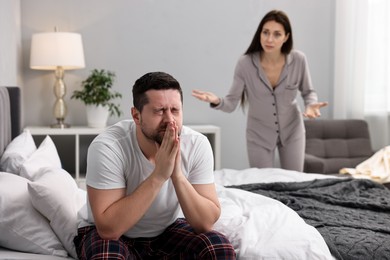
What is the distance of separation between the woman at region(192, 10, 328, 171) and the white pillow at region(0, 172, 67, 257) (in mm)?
1867

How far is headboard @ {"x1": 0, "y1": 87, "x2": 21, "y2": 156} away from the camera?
2.96 metres

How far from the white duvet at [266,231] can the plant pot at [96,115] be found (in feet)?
8.18

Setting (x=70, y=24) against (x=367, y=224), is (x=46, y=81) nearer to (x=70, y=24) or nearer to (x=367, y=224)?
(x=70, y=24)

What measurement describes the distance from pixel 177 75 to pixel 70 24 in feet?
3.30

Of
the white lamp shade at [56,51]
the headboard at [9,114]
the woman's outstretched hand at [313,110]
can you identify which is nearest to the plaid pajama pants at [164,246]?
the headboard at [9,114]

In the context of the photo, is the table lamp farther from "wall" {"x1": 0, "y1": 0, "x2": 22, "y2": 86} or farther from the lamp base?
"wall" {"x1": 0, "y1": 0, "x2": 22, "y2": 86}

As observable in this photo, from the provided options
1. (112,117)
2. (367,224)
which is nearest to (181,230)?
(367,224)

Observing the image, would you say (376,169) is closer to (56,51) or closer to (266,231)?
(266,231)

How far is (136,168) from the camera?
197 centimetres

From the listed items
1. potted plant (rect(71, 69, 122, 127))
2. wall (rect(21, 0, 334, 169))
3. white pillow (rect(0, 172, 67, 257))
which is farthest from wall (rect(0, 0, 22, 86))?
white pillow (rect(0, 172, 67, 257))

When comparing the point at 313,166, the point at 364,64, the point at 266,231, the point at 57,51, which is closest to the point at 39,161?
the point at 266,231

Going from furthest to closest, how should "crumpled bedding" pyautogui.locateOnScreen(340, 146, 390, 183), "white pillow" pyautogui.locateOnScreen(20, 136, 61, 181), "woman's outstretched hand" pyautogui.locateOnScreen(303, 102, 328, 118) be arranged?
"crumpled bedding" pyautogui.locateOnScreen(340, 146, 390, 183)
"woman's outstretched hand" pyautogui.locateOnScreen(303, 102, 328, 118)
"white pillow" pyautogui.locateOnScreen(20, 136, 61, 181)

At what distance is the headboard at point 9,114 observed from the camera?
9.71 feet

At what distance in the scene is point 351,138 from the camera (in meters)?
5.11
